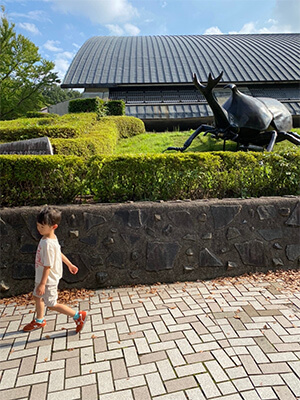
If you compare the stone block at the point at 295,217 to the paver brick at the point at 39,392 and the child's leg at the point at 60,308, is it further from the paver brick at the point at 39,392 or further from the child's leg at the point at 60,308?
the paver brick at the point at 39,392

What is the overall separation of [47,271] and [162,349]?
4.22ft

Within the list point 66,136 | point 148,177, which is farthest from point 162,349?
point 66,136

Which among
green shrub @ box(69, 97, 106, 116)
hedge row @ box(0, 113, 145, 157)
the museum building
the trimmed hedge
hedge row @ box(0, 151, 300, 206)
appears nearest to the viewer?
hedge row @ box(0, 151, 300, 206)

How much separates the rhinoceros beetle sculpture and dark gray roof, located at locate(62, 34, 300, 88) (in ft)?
45.0

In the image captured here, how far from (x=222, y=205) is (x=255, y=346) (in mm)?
1852

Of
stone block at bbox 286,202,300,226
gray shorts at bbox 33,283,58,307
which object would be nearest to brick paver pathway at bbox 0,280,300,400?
gray shorts at bbox 33,283,58,307

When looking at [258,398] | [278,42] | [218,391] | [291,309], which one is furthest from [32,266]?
[278,42]

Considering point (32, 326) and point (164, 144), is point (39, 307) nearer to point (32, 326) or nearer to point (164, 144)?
point (32, 326)

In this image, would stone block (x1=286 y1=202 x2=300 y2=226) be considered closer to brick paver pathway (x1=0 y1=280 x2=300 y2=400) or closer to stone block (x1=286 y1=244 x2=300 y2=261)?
stone block (x1=286 y1=244 x2=300 y2=261)

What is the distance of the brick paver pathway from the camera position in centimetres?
219

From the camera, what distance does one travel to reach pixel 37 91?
23.3 m

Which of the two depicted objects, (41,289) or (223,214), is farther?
(223,214)

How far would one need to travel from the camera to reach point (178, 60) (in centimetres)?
2452

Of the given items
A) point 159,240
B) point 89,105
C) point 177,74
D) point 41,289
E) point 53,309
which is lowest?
point 53,309
